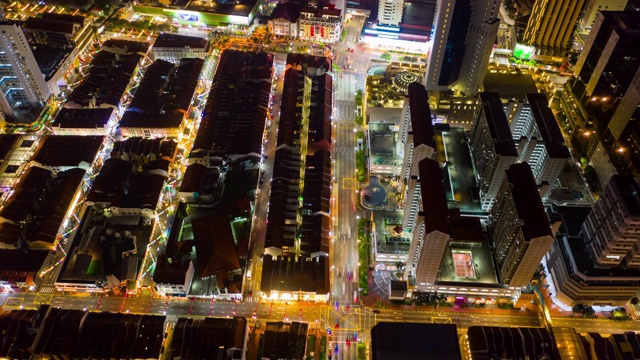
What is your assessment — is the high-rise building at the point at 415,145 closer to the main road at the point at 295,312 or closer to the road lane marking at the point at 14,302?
the main road at the point at 295,312

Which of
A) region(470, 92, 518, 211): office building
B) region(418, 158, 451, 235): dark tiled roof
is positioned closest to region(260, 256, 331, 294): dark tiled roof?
region(418, 158, 451, 235): dark tiled roof

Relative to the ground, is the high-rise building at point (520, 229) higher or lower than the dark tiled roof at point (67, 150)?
lower

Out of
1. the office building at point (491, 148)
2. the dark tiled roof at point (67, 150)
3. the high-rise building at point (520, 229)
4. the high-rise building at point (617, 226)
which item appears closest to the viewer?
the high-rise building at point (617, 226)

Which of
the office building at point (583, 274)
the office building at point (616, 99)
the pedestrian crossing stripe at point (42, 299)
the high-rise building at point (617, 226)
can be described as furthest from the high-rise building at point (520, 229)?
the pedestrian crossing stripe at point (42, 299)

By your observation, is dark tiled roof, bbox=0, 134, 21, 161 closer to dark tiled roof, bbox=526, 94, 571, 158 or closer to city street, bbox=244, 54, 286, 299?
city street, bbox=244, 54, 286, 299

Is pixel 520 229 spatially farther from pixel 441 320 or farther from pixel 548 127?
pixel 548 127

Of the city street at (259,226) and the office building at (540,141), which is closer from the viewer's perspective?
the city street at (259,226)

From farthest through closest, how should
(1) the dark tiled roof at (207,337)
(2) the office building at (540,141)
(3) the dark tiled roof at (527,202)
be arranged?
1. (2) the office building at (540,141)
2. (1) the dark tiled roof at (207,337)
3. (3) the dark tiled roof at (527,202)
